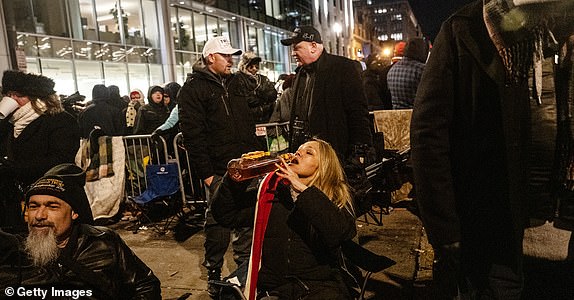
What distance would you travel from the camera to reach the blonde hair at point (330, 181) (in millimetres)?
2773

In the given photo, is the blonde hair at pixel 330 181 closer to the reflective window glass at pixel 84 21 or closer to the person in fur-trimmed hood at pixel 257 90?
the person in fur-trimmed hood at pixel 257 90

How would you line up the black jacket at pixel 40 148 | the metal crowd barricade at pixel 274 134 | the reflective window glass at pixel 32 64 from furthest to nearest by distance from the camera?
the reflective window glass at pixel 32 64
the metal crowd barricade at pixel 274 134
the black jacket at pixel 40 148

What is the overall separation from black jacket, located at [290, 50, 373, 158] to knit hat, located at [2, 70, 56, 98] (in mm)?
2520

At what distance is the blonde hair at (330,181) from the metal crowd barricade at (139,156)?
4.69m

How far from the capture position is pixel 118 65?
1736 centimetres

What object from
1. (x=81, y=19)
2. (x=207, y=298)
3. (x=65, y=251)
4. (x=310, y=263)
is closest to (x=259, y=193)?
(x=310, y=263)

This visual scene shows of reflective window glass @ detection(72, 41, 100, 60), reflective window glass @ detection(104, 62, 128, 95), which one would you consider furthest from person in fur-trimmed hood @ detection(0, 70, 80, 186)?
reflective window glass @ detection(104, 62, 128, 95)

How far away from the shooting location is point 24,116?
393cm

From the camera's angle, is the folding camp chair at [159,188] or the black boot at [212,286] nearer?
the black boot at [212,286]

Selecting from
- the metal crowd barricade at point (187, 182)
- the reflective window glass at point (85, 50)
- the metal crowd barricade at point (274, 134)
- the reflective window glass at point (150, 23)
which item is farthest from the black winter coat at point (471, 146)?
the reflective window glass at point (150, 23)

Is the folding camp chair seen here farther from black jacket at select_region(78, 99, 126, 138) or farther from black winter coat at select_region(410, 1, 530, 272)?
black winter coat at select_region(410, 1, 530, 272)

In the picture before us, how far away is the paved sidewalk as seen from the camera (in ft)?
13.0

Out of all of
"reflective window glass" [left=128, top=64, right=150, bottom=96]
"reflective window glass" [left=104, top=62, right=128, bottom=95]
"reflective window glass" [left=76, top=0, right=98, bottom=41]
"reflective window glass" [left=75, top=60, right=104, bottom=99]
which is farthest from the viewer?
"reflective window glass" [left=128, top=64, right=150, bottom=96]

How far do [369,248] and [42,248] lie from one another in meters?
3.43
